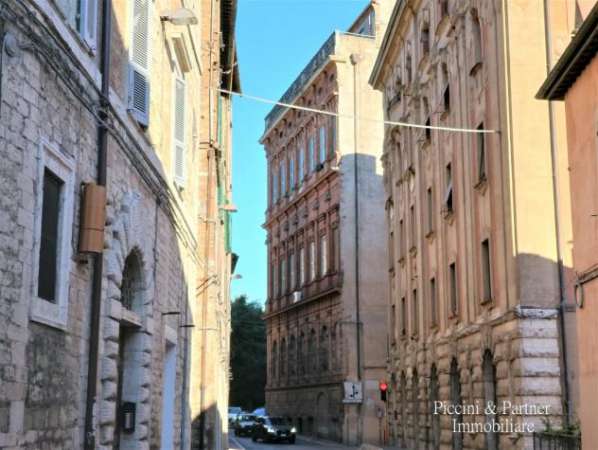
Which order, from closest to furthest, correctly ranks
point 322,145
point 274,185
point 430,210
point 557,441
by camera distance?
1. point 557,441
2. point 430,210
3. point 322,145
4. point 274,185

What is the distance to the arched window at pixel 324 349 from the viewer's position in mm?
50344

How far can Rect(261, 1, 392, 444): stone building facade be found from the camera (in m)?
46.9

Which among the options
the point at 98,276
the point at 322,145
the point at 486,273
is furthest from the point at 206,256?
the point at 322,145

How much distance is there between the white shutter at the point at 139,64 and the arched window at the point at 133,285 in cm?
198

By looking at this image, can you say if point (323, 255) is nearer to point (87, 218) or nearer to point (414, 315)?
point (414, 315)

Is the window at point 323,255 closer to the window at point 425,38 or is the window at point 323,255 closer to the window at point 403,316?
the window at point 403,316

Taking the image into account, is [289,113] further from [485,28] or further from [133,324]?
[133,324]

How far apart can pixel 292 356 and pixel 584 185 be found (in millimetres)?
42636

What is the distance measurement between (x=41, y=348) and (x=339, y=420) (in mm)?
39453

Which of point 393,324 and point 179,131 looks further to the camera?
point 393,324

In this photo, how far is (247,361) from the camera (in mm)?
75375

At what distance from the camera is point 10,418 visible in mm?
7457

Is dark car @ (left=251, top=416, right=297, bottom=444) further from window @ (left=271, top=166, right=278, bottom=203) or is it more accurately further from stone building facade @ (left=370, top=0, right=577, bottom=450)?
window @ (left=271, top=166, right=278, bottom=203)

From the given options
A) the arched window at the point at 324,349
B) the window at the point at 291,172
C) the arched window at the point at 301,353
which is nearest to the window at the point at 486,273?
the arched window at the point at 324,349
